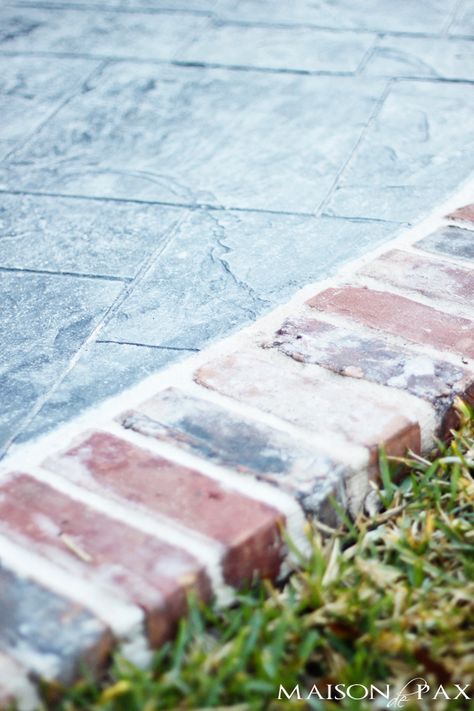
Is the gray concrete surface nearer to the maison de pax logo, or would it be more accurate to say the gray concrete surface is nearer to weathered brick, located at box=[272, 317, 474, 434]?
weathered brick, located at box=[272, 317, 474, 434]

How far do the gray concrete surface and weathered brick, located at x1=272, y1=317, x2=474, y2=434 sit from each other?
18 centimetres

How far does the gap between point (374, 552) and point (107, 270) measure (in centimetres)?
87

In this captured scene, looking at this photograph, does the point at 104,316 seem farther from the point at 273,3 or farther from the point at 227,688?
the point at 273,3

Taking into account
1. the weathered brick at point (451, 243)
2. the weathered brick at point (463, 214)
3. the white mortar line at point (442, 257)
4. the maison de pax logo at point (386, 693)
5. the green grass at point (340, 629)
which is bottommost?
the maison de pax logo at point (386, 693)

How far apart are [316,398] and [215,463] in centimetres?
20

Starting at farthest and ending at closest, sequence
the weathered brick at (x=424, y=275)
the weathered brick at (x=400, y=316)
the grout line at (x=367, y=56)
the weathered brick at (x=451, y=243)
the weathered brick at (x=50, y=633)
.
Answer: the grout line at (x=367, y=56), the weathered brick at (x=451, y=243), the weathered brick at (x=424, y=275), the weathered brick at (x=400, y=316), the weathered brick at (x=50, y=633)

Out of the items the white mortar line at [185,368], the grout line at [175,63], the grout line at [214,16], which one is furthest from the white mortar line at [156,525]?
the grout line at [214,16]

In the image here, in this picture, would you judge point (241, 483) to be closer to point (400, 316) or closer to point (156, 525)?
point (156, 525)

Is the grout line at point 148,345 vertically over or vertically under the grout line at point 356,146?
under

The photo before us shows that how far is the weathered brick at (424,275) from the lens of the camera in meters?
1.58

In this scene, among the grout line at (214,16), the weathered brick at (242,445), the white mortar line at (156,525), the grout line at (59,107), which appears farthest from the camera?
the grout line at (214,16)

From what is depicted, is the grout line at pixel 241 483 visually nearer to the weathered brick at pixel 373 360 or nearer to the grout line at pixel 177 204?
the weathered brick at pixel 373 360

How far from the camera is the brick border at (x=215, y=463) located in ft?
3.34

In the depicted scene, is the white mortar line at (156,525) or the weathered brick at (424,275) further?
the weathered brick at (424,275)
